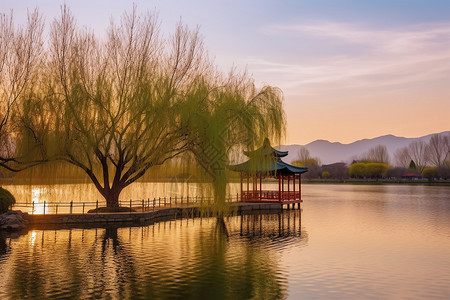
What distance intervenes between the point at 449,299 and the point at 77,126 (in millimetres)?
21213

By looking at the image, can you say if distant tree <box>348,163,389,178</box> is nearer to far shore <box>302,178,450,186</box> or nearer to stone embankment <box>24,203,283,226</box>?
far shore <box>302,178,450,186</box>

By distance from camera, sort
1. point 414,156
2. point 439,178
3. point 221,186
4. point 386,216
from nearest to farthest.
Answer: point 221,186, point 386,216, point 439,178, point 414,156

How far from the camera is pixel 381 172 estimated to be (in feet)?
423

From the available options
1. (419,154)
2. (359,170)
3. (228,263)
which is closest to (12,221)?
(228,263)

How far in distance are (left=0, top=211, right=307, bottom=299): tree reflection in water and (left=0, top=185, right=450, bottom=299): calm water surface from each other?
0.10 ft

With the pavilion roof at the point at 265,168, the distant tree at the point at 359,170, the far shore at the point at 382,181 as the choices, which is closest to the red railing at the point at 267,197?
Result: the pavilion roof at the point at 265,168

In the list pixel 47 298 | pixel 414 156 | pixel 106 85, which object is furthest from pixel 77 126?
pixel 414 156

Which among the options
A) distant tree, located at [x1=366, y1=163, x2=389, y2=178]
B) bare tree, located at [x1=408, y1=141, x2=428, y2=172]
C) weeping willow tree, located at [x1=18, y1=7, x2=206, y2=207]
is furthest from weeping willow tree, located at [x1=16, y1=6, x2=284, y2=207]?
bare tree, located at [x1=408, y1=141, x2=428, y2=172]

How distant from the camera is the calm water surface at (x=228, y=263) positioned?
12.2 meters

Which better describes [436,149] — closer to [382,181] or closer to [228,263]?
[382,181]

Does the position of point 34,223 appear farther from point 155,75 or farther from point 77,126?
point 155,75

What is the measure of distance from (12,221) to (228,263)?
13981 mm

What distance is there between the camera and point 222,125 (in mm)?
24500

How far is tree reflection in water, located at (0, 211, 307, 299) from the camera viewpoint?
1210 cm
